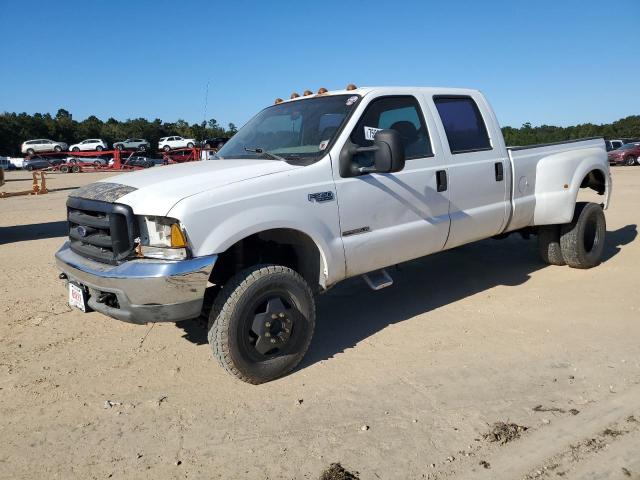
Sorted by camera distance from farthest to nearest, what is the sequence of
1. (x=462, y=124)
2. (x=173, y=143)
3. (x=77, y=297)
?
(x=173, y=143)
(x=462, y=124)
(x=77, y=297)

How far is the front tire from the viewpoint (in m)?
3.39

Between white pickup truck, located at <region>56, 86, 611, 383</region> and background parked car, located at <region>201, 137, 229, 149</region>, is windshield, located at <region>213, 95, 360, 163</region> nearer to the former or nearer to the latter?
white pickup truck, located at <region>56, 86, 611, 383</region>

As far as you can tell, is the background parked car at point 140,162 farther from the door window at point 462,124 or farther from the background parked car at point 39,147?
the door window at point 462,124

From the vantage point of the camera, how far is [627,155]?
2992cm

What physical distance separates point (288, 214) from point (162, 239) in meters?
0.84

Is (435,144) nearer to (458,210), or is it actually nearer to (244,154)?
(458,210)

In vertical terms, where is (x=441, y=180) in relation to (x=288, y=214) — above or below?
above

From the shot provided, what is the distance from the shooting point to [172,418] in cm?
320

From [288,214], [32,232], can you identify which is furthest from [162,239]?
[32,232]

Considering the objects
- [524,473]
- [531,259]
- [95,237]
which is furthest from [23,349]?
[531,259]

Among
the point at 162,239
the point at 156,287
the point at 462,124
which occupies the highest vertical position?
the point at 462,124

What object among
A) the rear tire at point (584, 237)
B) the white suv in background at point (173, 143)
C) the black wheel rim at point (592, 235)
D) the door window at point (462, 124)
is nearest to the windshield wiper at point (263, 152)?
the door window at point (462, 124)

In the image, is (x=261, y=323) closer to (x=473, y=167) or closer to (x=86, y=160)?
(x=473, y=167)

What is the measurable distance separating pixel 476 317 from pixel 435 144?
1618 millimetres
